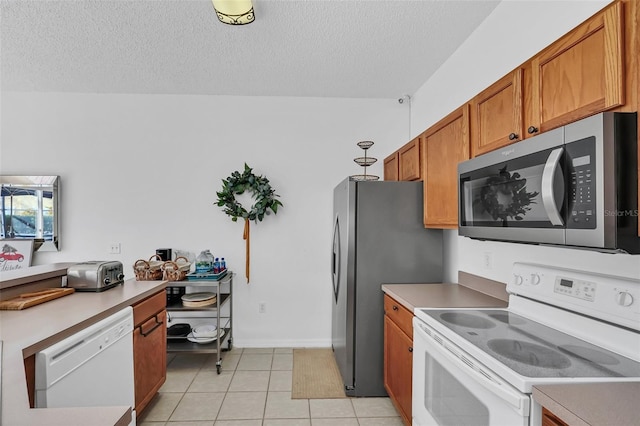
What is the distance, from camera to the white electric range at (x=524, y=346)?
3.45 feet

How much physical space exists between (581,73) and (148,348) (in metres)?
2.63

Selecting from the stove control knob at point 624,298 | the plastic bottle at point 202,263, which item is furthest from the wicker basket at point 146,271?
the stove control knob at point 624,298

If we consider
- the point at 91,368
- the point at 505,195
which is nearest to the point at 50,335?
the point at 91,368

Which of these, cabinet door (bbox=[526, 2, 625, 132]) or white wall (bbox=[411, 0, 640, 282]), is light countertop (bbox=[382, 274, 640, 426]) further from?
cabinet door (bbox=[526, 2, 625, 132])

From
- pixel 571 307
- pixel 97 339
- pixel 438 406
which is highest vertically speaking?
pixel 571 307

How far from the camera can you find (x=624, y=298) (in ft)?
3.83

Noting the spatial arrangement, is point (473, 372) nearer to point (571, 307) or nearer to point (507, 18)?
point (571, 307)

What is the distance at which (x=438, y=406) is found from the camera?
60.3 inches

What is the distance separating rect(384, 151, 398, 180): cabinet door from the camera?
3.08 meters

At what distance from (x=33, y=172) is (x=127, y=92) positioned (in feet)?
4.07

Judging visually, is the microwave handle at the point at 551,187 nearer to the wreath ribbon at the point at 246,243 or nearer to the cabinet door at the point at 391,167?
the cabinet door at the point at 391,167

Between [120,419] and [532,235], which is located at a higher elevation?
[532,235]

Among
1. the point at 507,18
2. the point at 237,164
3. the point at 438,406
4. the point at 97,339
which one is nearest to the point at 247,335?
the point at 237,164

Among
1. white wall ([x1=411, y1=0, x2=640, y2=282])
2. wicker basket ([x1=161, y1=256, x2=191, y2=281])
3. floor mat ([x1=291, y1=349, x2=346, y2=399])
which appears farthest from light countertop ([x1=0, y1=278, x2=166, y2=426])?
white wall ([x1=411, y1=0, x2=640, y2=282])
